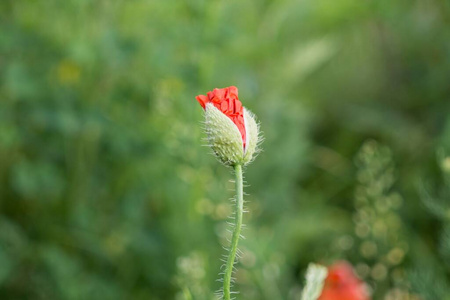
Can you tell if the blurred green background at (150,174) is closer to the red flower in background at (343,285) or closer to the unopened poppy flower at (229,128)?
the red flower in background at (343,285)

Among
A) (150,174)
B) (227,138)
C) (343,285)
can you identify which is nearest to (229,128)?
(227,138)

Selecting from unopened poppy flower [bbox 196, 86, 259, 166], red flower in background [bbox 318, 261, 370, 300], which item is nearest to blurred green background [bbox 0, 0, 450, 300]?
red flower in background [bbox 318, 261, 370, 300]

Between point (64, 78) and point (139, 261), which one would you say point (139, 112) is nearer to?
point (64, 78)

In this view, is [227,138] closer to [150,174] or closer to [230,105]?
[230,105]

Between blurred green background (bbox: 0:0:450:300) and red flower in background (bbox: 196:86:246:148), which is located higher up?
blurred green background (bbox: 0:0:450:300)

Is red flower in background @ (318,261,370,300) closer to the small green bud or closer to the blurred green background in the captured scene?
the blurred green background
